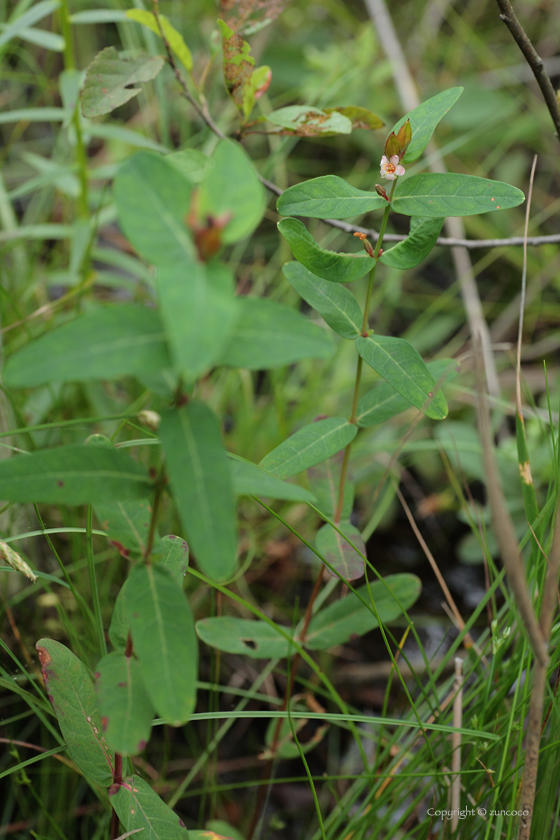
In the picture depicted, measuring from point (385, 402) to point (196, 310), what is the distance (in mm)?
471

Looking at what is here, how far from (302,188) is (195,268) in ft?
0.98

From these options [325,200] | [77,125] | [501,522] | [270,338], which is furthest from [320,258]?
[77,125]

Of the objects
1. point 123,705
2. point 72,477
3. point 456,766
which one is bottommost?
point 456,766

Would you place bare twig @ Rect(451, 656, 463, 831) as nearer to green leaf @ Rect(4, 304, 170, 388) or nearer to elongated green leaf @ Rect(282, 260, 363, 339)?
elongated green leaf @ Rect(282, 260, 363, 339)

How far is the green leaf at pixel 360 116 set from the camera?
2.88ft

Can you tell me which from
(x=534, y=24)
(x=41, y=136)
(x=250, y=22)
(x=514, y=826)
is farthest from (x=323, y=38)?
(x=514, y=826)

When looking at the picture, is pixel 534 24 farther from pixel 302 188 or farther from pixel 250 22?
pixel 302 188

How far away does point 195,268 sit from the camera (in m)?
0.46

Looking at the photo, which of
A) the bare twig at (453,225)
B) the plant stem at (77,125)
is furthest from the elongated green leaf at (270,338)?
the bare twig at (453,225)

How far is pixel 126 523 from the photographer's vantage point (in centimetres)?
62

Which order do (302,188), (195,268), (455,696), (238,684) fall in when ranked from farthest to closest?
(238,684), (455,696), (302,188), (195,268)

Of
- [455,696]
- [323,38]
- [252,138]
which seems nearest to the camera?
[455,696]

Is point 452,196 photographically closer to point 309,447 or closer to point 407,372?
point 407,372

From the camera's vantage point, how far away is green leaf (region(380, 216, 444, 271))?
2.35 feet
